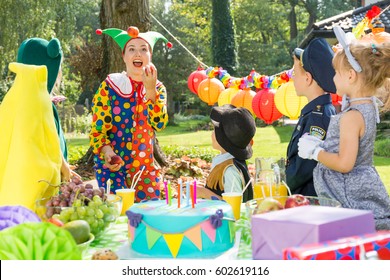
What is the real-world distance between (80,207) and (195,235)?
429 mm

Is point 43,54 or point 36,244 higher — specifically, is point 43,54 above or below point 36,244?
above

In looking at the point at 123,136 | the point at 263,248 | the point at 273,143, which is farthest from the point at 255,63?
the point at 263,248

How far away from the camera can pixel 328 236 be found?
131 cm

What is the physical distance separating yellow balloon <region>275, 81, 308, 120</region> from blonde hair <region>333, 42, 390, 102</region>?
2795 millimetres

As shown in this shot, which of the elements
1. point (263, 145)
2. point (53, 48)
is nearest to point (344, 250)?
point (53, 48)

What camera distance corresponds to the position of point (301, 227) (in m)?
1.33

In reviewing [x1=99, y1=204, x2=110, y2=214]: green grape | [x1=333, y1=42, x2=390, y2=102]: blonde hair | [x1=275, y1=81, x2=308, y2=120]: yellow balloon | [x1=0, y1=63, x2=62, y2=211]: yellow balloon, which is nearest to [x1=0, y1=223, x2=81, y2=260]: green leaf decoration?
[x1=99, y1=204, x2=110, y2=214]: green grape

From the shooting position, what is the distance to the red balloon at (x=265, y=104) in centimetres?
630

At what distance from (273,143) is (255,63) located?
13.8 m

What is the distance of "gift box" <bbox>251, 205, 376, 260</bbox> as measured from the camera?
1.32 metres

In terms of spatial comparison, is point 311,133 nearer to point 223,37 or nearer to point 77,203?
point 77,203
